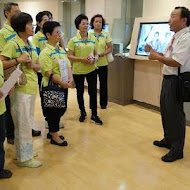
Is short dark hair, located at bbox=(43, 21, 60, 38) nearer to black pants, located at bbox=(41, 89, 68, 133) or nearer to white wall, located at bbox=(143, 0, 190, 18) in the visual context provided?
black pants, located at bbox=(41, 89, 68, 133)

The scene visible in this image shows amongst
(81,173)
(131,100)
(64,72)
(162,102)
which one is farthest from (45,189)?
(131,100)

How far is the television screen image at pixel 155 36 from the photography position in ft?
13.5

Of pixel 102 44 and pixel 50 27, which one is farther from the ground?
pixel 50 27

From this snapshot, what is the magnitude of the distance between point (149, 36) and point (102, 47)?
2.52 feet

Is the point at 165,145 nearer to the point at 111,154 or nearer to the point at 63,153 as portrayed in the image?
the point at 111,154

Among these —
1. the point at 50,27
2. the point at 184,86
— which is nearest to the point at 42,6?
the point at 50,27

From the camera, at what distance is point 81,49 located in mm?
3803

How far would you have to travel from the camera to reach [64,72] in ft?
10.0

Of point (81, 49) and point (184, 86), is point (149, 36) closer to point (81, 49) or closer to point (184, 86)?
point (81, 49)

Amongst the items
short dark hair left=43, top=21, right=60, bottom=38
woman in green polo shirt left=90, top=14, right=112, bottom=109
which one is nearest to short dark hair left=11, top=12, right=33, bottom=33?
short dark hair left=43, top=21, right=60, bottom=38

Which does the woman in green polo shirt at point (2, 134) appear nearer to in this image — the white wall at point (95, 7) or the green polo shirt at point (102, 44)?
the green polo shirt at point (102, 44)

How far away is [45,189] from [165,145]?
5.01 feet

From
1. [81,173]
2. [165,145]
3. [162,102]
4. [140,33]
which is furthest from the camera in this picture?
[140,33]

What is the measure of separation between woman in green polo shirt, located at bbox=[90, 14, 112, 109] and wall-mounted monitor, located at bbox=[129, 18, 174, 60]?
447 mm
